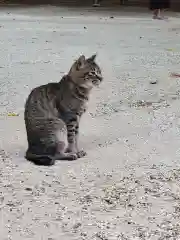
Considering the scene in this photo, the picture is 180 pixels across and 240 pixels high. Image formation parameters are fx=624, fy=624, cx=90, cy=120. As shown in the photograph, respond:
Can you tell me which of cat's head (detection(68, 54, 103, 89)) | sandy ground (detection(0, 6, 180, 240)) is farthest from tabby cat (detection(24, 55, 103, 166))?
sandy ground (detection(0, 6, 180, 240))

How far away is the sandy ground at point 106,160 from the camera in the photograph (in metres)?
3.05

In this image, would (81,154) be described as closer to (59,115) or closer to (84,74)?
(59,115)

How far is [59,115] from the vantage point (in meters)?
4.20

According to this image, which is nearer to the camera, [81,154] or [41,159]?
[41,159]

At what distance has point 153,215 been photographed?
3.16 metres

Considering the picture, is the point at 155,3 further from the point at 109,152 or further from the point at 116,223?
the point at 116,223

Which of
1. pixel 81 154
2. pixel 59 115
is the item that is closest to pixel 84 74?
pixel 59 115

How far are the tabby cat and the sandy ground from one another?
11 centimetres

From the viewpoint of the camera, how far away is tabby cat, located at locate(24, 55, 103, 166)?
13.3 ft

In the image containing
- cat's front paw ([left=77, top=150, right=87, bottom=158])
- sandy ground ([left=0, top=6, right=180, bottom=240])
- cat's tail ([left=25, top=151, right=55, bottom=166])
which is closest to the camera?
sandy ground ([left=0, top=6, right=180, bottom=240])

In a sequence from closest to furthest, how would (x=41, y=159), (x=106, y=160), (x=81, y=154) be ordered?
(x=41, y=159) → (x=106, y=160) → (x=81, y=154)

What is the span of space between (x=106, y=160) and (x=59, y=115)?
1.45 ft

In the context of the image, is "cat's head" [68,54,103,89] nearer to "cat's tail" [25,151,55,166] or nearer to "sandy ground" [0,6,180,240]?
"sandy ground" [0,6,180,240]

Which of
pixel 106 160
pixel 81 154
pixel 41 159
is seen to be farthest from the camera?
pixel 81 154
